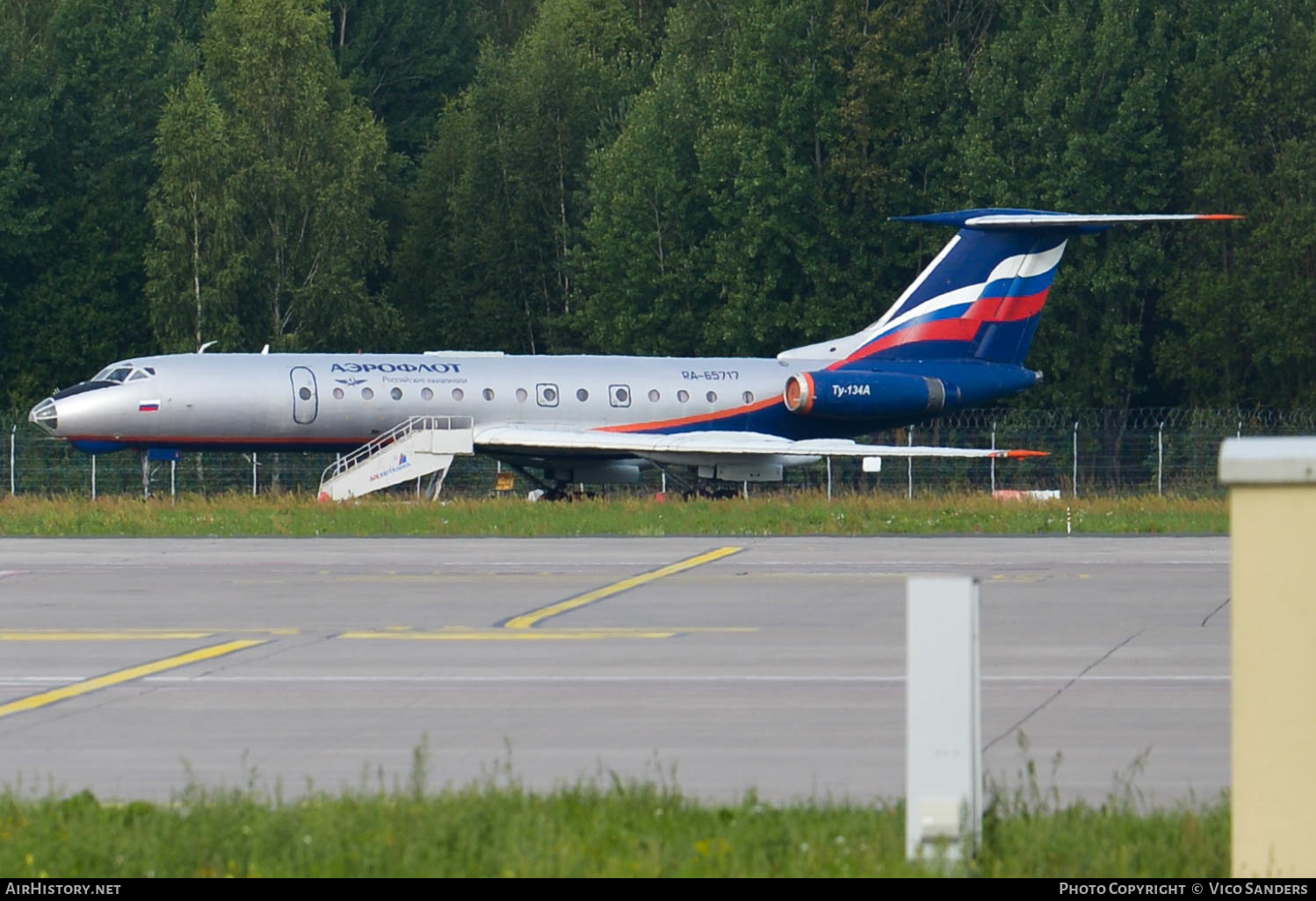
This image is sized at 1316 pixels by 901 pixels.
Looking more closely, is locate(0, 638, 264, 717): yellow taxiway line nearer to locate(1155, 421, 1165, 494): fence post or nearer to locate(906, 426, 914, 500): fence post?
locate(1155, 421, 1165, 494): fence post

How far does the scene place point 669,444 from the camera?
38656 millimetres

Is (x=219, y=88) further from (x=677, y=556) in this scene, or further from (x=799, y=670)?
(x=799, y=670)

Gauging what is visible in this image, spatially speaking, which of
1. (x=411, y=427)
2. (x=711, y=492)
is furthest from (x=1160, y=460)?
(x=411, y=427)

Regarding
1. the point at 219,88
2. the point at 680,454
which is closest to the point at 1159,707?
the point at 680,454

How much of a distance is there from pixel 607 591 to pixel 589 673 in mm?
6361

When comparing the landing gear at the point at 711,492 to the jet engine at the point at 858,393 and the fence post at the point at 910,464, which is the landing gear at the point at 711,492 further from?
the fence post at the point at 910,464

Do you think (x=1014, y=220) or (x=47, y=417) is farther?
(x=1014, y=220)

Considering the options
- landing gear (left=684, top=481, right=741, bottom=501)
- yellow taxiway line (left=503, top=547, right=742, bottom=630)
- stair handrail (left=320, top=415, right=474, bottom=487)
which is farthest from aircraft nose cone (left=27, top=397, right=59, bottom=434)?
yellow taxiway line (left=503, top=547, right=742, bottom=630)

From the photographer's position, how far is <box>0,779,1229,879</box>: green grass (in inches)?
290

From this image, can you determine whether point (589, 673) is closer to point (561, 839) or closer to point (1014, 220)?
point (561, 839)

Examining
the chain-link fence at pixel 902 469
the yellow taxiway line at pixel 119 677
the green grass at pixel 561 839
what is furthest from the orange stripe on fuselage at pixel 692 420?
the green grass at pixel 561 839

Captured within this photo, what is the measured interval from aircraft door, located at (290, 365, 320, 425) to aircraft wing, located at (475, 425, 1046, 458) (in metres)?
3.29

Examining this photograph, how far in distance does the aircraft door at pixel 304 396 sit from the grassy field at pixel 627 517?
11.7 ft
